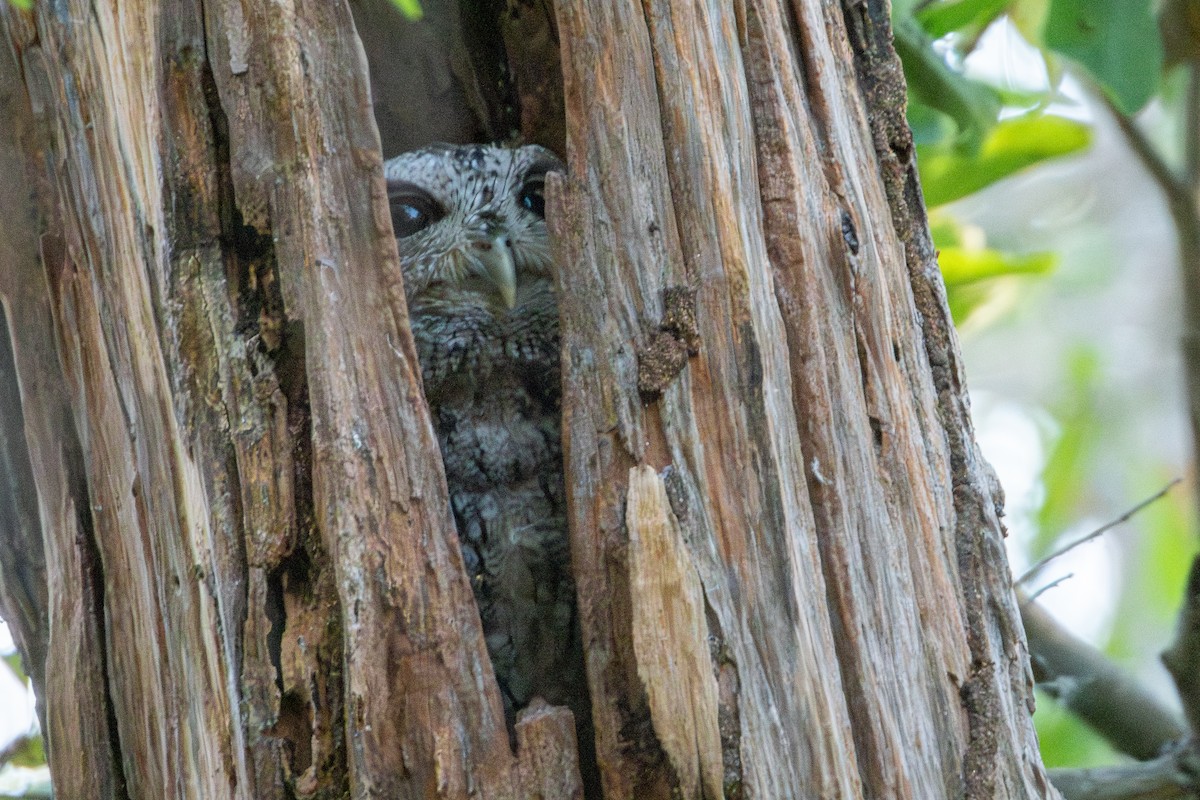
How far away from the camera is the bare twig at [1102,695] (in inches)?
121

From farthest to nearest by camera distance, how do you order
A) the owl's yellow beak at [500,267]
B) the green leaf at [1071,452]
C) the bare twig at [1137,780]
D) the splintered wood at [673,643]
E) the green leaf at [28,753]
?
the green leaf at [1071,452] → the green leaf at [28,753] → the bare twig at [1137,780] → the owl's yellow beak at [500,267] → the splintered wood at [673,643]

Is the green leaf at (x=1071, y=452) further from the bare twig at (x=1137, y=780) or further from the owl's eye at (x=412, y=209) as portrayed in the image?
the owl's eye at (x=412, y=209)

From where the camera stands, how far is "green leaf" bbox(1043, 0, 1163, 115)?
8.72 feet

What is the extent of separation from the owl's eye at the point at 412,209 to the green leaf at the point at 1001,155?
1.46m

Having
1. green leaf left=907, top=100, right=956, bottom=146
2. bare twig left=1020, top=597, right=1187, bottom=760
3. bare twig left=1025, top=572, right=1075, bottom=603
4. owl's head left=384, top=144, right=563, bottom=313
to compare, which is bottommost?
bare twig left=1020, top=597, right=1187, bottom=760

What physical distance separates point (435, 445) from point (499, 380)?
0.78 metres

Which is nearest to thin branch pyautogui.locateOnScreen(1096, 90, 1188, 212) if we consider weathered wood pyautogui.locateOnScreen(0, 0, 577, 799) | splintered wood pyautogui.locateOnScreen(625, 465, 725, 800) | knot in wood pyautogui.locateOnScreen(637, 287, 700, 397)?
knot in wood pyautogui.locateOnScreen(637, 287, 700, 397)

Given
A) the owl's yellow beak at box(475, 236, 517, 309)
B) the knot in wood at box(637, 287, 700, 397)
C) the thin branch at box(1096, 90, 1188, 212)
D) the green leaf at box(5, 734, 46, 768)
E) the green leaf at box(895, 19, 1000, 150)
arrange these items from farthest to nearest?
the thin branch at box(1096, 90, 1188, 212) < the green leaf at box(895, 19, 1000, 150) < the green leaf at box(5, 734, 46, 768) < the owl's yellow beak at box(475, 236, 517, 309) < the knot in wood at box(637, 287, 700, 397)

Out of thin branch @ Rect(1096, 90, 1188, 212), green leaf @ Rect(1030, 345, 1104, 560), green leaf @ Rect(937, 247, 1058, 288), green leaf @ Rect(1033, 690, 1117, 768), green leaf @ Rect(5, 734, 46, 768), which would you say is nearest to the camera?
green leaf @ Rect(5, 734, 46, 768)

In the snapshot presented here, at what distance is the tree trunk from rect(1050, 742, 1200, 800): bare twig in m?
0.75

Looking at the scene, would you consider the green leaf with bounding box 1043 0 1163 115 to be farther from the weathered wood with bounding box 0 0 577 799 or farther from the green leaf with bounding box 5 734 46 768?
the green leaf with bounding box 5 734 46 768

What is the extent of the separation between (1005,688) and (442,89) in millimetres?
1847

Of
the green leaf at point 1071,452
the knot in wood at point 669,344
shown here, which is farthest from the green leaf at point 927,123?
the green leaf at point 1071,452

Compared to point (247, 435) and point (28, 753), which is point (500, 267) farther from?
point (28, 753)
